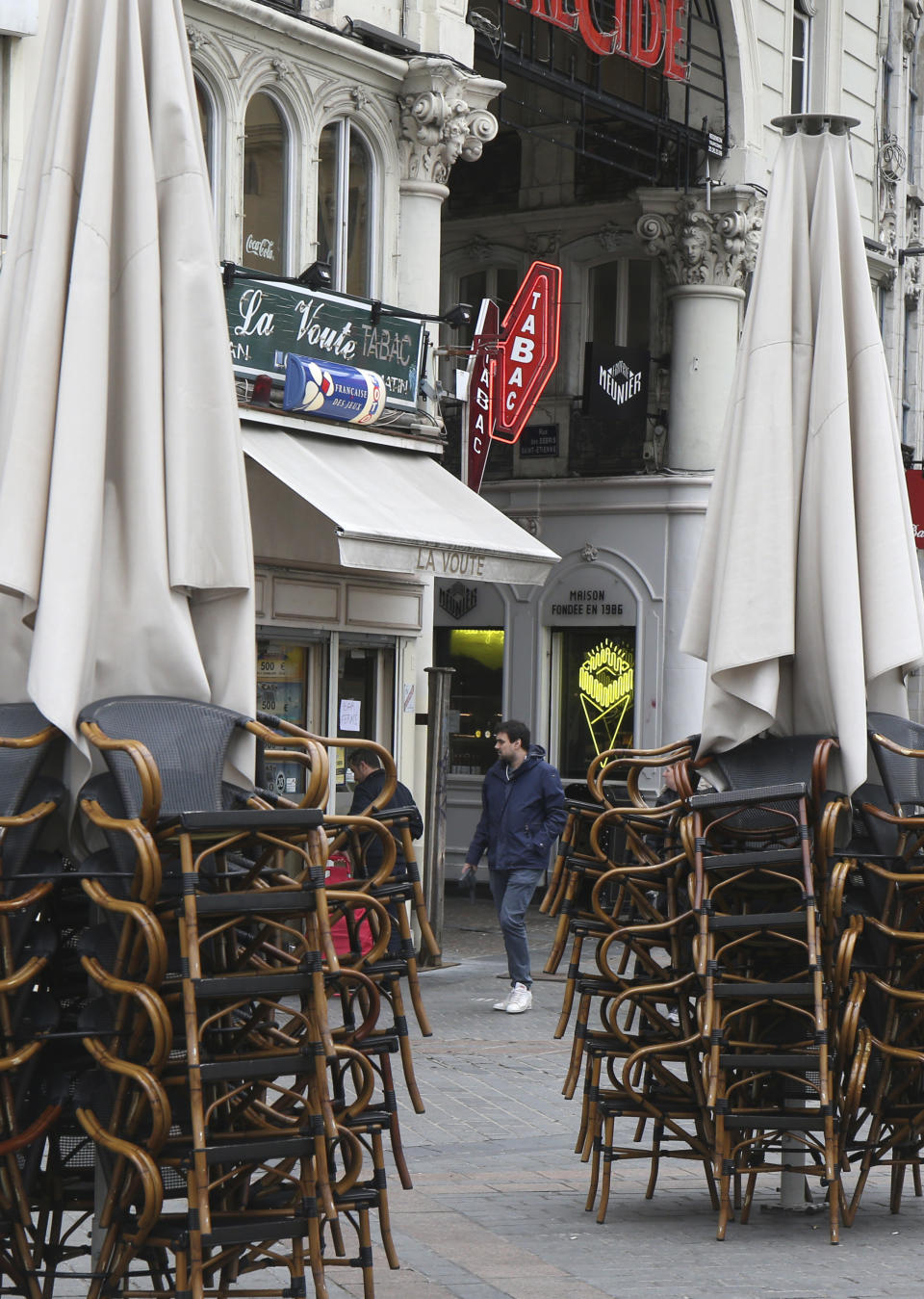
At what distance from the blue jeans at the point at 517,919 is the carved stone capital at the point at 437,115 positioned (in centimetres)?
601

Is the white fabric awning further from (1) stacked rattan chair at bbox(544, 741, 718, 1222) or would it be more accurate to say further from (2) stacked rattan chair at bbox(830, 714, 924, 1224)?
(2) stacked rattan chair at bbox(830, 714, 924, 1224)

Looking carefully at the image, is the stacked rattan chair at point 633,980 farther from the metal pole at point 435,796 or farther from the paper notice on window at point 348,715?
the paper notice on window at point 348,715

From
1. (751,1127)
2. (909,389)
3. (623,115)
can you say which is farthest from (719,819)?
(909,389)

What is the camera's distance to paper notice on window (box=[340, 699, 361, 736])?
14.6 meters

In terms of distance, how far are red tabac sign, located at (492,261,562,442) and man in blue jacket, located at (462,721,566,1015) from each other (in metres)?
4.47

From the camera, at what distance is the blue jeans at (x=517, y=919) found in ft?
40.2

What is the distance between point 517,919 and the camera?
12.3 metres

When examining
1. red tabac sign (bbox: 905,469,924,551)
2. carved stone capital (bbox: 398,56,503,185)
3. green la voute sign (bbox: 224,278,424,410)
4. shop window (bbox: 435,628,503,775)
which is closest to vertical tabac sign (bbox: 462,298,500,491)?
green la voute sign (bbox: 224,278,424,410)

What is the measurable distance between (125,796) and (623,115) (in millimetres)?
15053

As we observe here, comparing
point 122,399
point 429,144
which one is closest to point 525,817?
point 429,144

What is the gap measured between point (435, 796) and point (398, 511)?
2258 millimetres

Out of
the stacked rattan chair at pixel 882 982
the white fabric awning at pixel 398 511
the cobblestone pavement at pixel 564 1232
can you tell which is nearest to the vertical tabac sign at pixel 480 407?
the white fabric awning at pixel 398 511

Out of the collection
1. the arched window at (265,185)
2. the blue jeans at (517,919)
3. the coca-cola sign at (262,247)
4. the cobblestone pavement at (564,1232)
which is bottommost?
the cobblestone pavement at (564,1232)

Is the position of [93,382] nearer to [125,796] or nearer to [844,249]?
[125,796]
